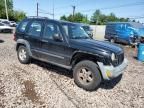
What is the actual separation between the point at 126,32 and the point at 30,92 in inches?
594

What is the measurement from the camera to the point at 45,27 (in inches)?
286

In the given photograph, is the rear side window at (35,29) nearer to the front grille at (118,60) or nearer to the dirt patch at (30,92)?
the dirt patch at (30,92)

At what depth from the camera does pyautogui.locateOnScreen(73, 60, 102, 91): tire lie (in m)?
5.83

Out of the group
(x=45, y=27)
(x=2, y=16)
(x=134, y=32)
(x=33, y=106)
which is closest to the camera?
(x=33, y=106)

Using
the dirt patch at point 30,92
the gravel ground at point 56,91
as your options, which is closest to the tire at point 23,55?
the gravel ground at point 56,91

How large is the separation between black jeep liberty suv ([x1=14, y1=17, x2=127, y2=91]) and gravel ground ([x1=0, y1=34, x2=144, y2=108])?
456 mm

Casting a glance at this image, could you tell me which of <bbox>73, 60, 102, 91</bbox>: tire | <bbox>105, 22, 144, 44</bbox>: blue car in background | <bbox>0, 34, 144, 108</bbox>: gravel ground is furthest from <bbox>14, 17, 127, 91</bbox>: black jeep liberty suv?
<bbox>105, 22, 144, 44</bbox>: blue car in background

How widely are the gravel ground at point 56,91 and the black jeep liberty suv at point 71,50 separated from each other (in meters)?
0.46

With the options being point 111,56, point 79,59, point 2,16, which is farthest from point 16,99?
point 2,16

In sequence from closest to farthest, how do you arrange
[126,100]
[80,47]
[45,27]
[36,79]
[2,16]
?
[126,100], [80,47], [36,79], [45,27], [2,16]

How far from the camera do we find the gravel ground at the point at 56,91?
5016 millimetres

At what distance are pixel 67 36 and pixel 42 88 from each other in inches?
72.4

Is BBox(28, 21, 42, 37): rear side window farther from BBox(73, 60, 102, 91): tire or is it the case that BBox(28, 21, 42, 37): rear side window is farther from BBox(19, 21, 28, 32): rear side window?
BBox(73, 60, 102, 91): tire

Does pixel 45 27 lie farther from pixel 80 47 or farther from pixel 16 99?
pixel 16 99
